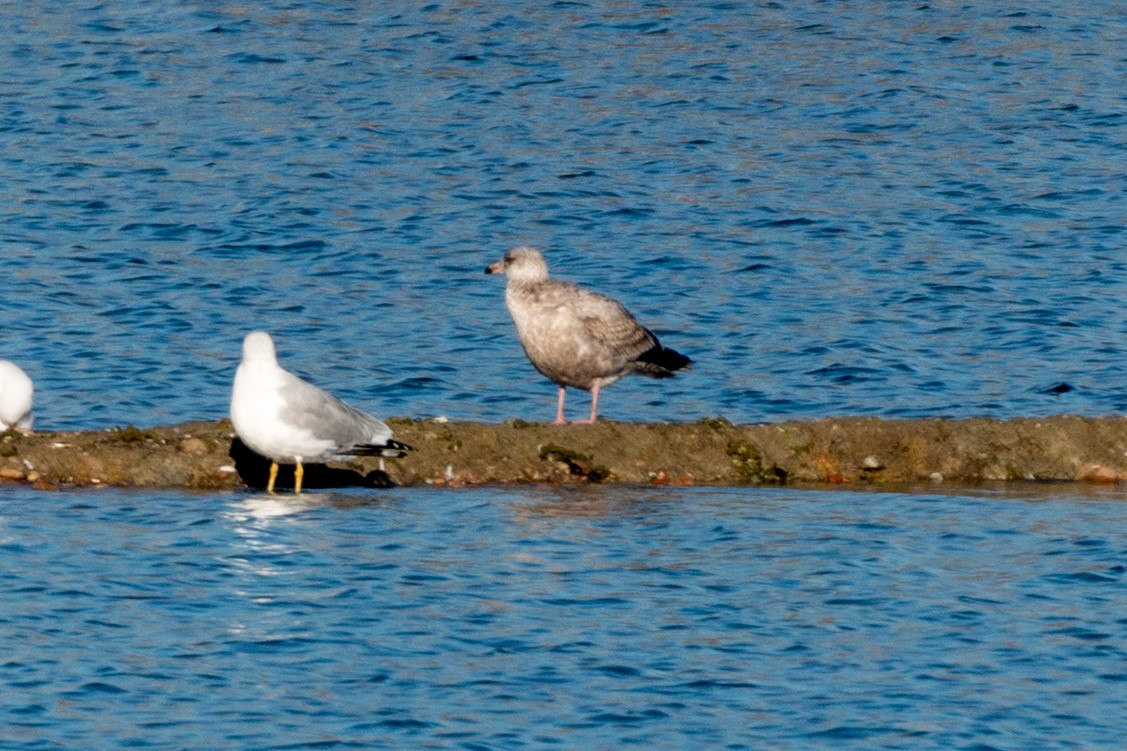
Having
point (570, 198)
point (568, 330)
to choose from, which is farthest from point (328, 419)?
point (570, 198)

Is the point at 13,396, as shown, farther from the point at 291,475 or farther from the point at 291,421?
the point at 291,421

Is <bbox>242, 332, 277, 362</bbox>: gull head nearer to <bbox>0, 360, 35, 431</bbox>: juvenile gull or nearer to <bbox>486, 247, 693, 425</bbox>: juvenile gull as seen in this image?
<bbox>0, 360, 35, 431</bbox>: juvenile gull

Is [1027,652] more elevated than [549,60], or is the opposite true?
[549,60]

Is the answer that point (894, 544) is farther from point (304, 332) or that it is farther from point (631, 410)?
point (304, 332)

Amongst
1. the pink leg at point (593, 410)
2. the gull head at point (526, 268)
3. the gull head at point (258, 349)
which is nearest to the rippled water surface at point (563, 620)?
the pink leg at point (593, 410)

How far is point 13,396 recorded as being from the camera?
1391 centimetres

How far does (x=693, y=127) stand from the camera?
26.9 metres

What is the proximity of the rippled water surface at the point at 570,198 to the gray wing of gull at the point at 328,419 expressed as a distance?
3.30 metres

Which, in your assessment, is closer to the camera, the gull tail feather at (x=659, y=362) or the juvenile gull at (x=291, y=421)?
the juvenile gull at (x=291, y=421)

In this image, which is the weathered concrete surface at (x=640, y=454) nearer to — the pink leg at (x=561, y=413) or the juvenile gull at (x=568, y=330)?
the pink leg at (x=561, y=413)

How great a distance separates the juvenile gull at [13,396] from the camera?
13.9 metres

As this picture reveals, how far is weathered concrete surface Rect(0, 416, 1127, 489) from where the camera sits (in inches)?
513

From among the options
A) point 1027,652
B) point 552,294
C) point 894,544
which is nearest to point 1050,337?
point 552,294

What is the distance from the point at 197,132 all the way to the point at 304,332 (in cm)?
846
